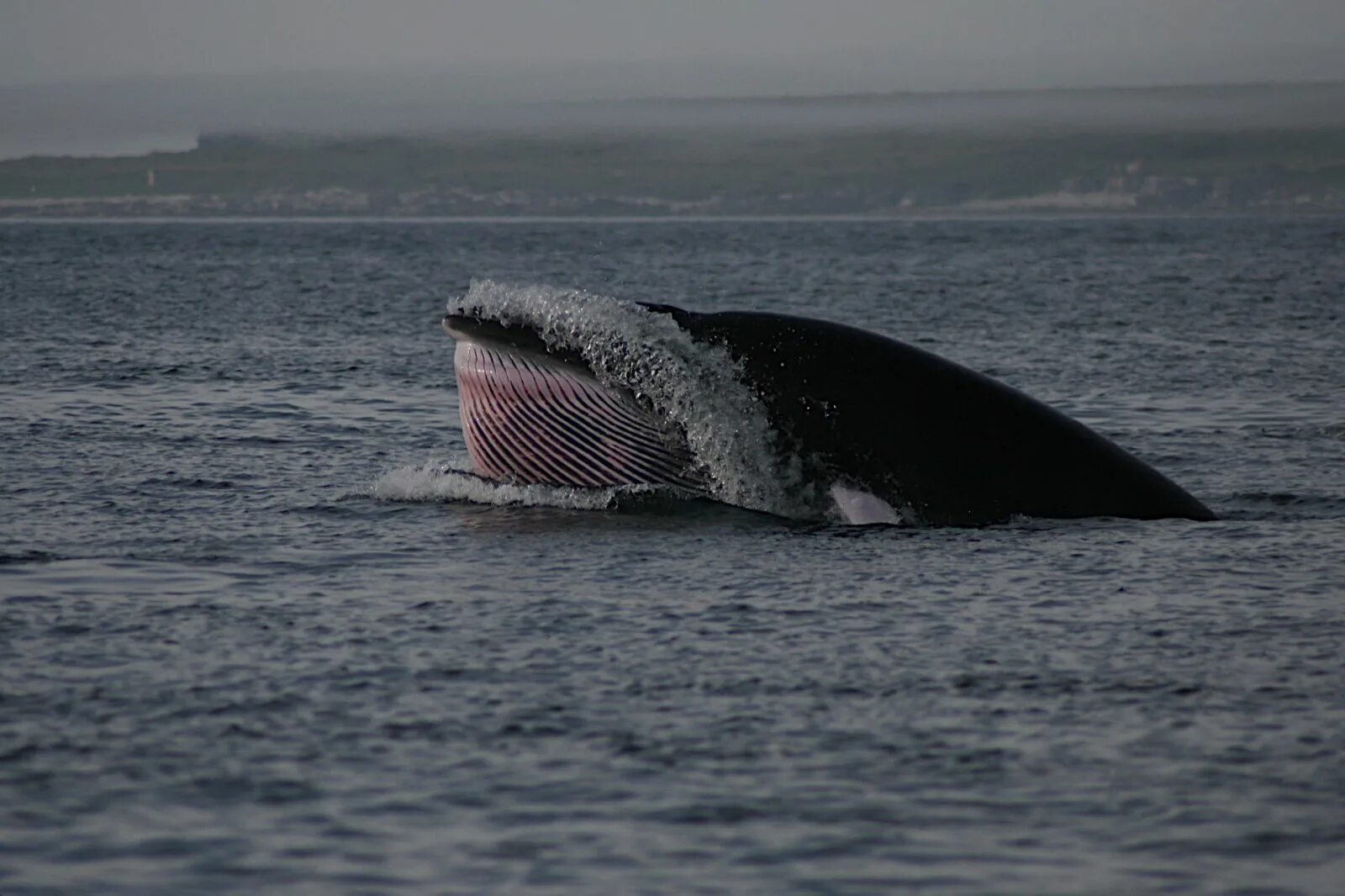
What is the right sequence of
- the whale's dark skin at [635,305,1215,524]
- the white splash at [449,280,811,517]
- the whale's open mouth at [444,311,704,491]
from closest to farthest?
1. the whale's dark skin at [635,305,1215,524]
2. the white splash at [449,280,811,517]
3. the whale's open mouth at [444,311,704,491]

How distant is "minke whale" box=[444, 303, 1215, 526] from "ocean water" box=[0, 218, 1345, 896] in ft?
0.80

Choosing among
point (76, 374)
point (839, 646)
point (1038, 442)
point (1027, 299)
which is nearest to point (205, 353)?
point (76, 374)

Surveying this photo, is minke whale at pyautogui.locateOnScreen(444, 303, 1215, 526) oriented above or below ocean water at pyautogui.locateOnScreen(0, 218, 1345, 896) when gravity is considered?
above

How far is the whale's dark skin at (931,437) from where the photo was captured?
12.2 m

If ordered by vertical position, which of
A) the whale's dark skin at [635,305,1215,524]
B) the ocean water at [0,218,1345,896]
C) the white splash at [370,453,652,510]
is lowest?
the ocean water at [0,218,1345,896]

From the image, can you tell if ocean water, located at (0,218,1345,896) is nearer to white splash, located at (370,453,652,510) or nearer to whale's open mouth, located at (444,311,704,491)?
white splash, located at (370,453,652,510)

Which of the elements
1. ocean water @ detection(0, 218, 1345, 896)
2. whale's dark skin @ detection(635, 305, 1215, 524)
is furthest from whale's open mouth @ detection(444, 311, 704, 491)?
whale's dark skin @ detection(635, 305, 1215, 524)

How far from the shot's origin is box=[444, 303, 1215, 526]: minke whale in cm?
1225

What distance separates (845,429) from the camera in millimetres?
12258

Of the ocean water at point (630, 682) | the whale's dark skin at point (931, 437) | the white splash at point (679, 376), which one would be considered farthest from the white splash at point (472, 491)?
the whale's dark skin at point (931, 437)

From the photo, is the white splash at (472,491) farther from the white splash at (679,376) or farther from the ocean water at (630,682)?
the white splash at (679,376)

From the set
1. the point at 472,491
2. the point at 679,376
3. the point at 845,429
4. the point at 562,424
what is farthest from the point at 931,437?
the point at 472,491

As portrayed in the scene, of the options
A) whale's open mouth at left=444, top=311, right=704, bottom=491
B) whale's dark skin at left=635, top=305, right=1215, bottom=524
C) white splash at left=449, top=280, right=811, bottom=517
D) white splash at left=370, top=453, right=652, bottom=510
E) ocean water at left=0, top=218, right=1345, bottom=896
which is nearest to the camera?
ocean water at left=0, top=218, right=1345, bottom=896

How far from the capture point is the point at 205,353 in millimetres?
31141
